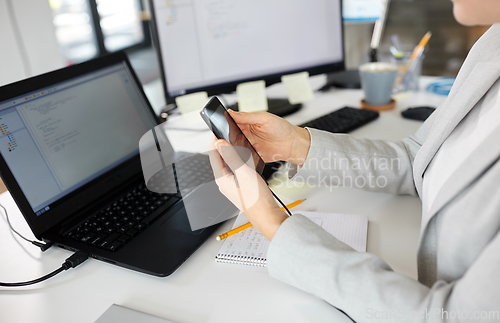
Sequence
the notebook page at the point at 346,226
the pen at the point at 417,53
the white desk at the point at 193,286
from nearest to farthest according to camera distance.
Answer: the white desk at the point at 193,286, the notebook page at the point at 346,226, the pen at the point at 417,53

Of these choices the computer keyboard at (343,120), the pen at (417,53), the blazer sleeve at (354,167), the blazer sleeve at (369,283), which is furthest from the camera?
the pen at (417,53)

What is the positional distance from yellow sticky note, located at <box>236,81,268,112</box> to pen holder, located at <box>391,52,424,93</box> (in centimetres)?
51

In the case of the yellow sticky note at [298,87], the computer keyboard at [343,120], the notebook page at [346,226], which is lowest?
the notebook page at [346,226]

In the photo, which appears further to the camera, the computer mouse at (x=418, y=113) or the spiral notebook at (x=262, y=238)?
the computer mouse at (x=418, y=113)

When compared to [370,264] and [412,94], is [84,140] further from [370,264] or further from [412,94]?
[412,94]

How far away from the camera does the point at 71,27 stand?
153 inches

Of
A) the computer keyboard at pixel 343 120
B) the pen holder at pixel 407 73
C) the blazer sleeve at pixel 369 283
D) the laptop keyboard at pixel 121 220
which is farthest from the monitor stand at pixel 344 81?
the blazer sleeve at pixel 369 283

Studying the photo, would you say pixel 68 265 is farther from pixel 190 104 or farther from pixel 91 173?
pixel 190 104

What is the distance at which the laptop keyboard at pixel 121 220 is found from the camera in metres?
0.62

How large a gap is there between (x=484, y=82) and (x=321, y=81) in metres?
1.01

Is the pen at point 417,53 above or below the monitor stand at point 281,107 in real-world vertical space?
above

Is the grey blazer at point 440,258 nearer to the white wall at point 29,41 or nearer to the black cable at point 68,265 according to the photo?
the black cable at point 68,265

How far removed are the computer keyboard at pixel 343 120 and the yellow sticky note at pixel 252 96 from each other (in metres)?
0.18

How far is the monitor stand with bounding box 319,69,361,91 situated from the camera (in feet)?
4.58
